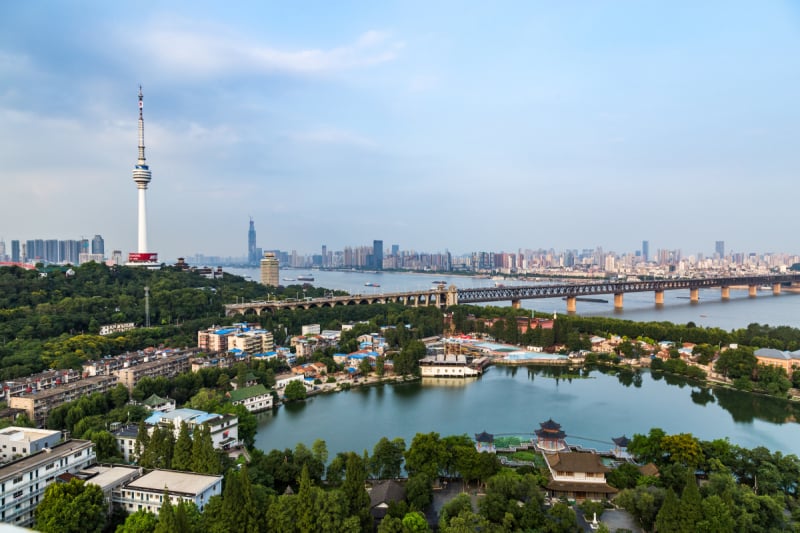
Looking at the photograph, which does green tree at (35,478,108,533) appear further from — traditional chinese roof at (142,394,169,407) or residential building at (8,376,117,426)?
residential building at (8,376,117,426)

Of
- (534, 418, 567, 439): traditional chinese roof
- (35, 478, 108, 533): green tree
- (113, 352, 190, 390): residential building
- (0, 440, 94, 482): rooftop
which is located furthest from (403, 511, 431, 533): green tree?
(113, 352, 190, 390): residential building

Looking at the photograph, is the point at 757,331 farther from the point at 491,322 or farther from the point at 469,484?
the point at 469,484

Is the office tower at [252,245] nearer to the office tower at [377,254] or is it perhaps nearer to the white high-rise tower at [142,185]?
the office tower at [377,254]

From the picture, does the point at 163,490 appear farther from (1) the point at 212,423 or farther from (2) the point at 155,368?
(2) the point at 155,368

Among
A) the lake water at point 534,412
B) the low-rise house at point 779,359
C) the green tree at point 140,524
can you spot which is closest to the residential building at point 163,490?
the green tree at point 140,524

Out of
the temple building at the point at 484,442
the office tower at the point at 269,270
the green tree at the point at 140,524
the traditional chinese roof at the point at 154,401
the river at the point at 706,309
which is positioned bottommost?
the river at the point at 706,309

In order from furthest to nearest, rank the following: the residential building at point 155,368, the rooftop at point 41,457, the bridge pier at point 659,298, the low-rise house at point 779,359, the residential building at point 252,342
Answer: the bridge pier at point 659,298 < the residential building at point 252,342 < the low-rise house at point 779,359 < the residential building at point 155,368 < the rooftop at point 41,457

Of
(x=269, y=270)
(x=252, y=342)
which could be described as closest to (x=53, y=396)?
(x=252, y=342)

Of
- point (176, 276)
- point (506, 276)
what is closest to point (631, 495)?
point (176, 276)
